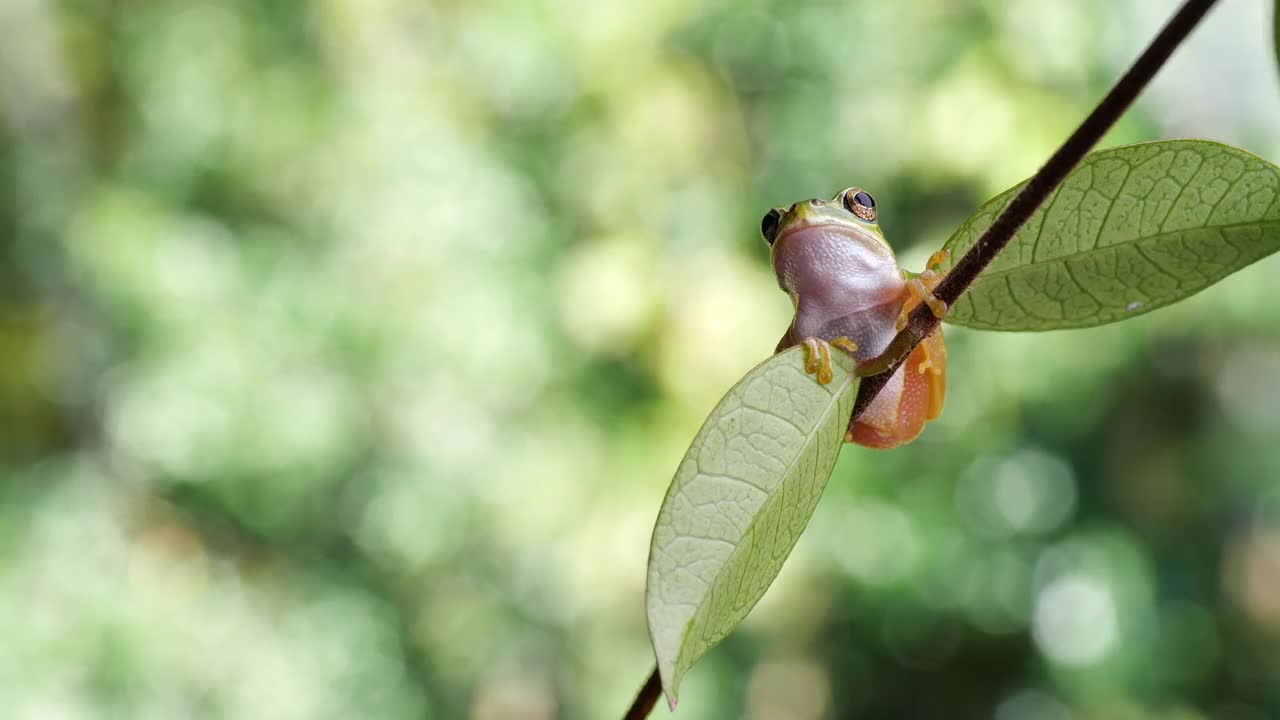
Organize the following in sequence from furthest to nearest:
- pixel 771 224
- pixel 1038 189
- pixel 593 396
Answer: pixel 593 396 < pixel 771 224 < pixel 1038 189

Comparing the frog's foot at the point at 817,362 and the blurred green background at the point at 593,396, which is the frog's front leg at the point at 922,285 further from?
the blurred green background at the point at 593,396

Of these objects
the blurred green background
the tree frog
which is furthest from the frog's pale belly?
the blurred green background

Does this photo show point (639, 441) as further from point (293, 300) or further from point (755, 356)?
point (293, 300)

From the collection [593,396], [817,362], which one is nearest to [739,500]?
[817,362]

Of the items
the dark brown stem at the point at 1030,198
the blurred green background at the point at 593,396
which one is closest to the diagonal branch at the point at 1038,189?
the dark brown stem at the point at 1030,198

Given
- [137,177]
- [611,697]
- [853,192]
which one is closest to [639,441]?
[611,697]

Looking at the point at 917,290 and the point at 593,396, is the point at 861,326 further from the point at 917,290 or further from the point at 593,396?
the point at 593,396
